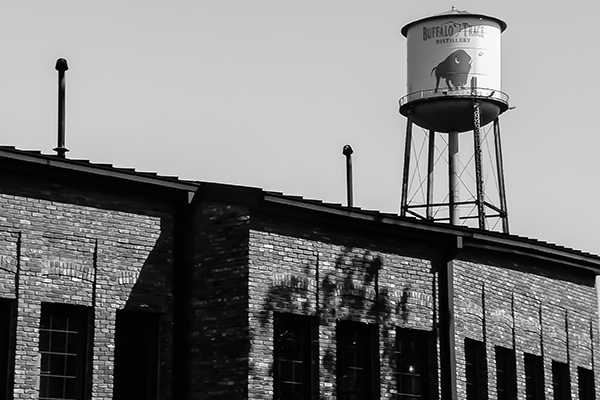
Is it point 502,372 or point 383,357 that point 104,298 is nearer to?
point 383,357

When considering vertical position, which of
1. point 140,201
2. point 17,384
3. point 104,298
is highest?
point 140,201

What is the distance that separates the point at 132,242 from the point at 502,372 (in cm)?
992

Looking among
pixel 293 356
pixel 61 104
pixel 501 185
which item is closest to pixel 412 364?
pixel 293 356

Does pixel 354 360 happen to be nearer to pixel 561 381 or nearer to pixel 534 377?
pixel 534 377

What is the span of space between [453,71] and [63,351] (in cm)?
2067

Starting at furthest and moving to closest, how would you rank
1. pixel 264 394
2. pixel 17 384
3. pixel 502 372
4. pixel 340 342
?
1. pixel 502 372
2. pixel 340 342
3. pixel 264 394
4. pixel 17 384

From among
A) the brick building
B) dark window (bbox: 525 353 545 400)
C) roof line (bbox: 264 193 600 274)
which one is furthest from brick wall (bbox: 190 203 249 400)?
dark window (bbox: 525 353 545 400)

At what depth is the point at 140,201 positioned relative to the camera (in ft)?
89.3

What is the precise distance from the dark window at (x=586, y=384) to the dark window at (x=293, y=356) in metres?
9.66

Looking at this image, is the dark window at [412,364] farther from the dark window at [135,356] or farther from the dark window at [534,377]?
the dark window at [135,356]

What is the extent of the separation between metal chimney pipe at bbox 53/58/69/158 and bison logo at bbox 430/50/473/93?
57.9ft

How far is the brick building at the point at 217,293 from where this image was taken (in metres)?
25.8

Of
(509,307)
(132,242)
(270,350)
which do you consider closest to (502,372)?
(509,307)

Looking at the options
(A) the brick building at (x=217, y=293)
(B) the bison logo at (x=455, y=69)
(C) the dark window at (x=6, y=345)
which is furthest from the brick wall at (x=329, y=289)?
(B) the bison logo at (x=455, y=69)
